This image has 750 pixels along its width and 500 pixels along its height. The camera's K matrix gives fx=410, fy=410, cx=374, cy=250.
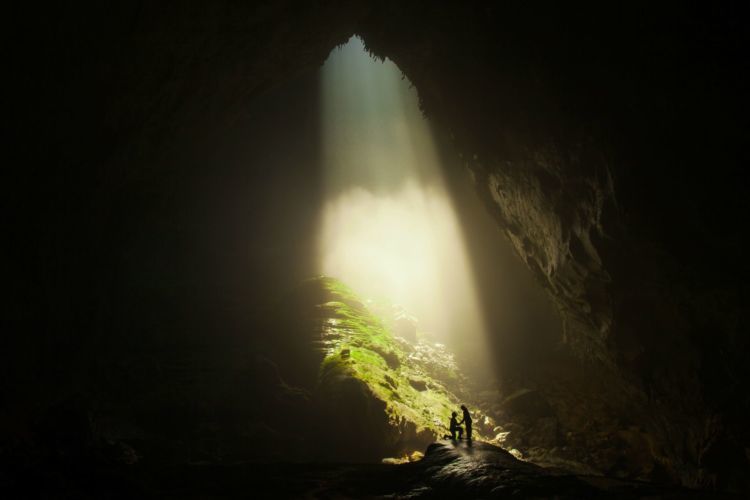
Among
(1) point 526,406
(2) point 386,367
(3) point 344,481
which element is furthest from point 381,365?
(3) point 344,481

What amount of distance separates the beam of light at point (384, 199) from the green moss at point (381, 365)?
10.5 metres

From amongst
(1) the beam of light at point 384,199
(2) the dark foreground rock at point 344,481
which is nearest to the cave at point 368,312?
(2) the dark foreground rock at point 344,481

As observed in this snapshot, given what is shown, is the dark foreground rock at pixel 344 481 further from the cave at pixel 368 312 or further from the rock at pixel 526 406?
the rock at pixel 526 406

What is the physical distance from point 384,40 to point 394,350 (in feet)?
44.8

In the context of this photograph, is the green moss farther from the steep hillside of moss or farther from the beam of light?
the beam of light

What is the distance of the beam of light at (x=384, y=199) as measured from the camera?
35.1 m

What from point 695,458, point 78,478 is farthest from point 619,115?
point 78,478

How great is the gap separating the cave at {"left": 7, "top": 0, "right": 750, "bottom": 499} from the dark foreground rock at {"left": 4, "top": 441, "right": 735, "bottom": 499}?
0.23ft

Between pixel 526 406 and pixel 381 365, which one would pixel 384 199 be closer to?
pixel 381 365

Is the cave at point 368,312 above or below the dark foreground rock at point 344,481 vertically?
above

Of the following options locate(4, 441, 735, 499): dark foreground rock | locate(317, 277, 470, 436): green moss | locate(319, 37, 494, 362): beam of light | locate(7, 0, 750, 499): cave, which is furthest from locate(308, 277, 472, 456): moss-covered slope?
locate(319, 37, 494, 362): beam of light

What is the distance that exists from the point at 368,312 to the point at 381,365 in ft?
20.2

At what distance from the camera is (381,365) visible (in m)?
17.0

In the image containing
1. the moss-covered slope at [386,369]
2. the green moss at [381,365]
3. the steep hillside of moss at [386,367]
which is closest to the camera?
the moss-covered slope at [386,369]
